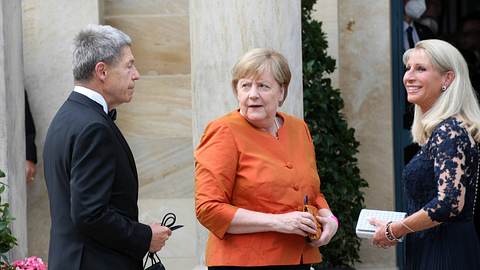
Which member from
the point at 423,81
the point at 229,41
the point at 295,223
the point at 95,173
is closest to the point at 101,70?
the point at 95,173

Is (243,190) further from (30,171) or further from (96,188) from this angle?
(30,171)

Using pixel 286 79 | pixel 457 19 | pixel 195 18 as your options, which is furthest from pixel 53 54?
pixel 457 19

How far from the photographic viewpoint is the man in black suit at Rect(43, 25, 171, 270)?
4254 millimetres

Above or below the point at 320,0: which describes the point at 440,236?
below

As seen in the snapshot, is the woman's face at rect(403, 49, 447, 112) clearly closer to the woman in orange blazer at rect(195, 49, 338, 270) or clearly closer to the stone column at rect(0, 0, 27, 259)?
the woman in orange blazer at rect(195, 49, 338, 270)

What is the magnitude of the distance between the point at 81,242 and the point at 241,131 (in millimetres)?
909

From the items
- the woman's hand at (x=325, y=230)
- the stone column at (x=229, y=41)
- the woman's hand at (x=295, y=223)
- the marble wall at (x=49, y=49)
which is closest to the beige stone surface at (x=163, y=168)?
the marble wall at (x=49, y=49)

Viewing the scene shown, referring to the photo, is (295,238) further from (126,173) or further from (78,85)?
(78,85)

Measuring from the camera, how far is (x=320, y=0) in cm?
831

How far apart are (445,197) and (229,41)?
→ 1.81 meters

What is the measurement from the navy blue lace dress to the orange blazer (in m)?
0.63

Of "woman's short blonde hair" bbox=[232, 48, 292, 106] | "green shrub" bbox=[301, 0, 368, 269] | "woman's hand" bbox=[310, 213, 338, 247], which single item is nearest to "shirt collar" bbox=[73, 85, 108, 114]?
"woman's short blonde hair" bbox=[232, 48, 292, 106]

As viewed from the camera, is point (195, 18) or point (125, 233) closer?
point (125, 233)

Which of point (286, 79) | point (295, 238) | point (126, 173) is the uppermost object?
point (286, 79)
